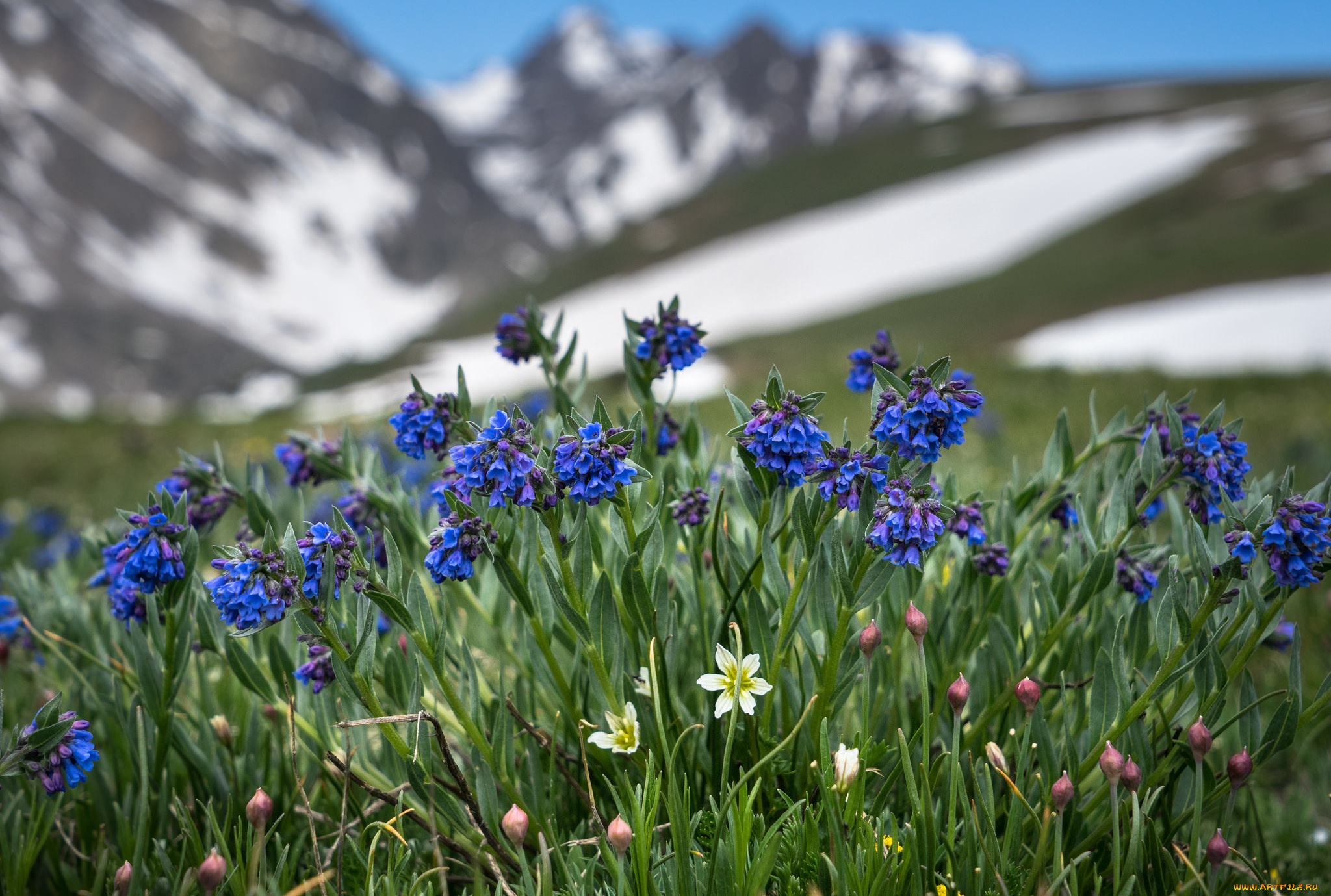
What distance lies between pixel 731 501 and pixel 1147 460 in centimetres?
109

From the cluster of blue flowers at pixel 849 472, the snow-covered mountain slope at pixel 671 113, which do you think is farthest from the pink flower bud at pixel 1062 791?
the snow-covered mountain slope at pixel 671 113

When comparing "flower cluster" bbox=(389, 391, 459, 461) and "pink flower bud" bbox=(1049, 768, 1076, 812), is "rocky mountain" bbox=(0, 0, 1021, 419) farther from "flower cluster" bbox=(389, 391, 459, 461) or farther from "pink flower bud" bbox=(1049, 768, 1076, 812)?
"pink flower bud" bbox=(1049, 768, 1076, 812)

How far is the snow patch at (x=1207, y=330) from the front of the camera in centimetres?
1369

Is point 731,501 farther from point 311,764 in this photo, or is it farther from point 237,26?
point 237,26

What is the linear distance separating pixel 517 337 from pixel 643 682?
34.5 inches

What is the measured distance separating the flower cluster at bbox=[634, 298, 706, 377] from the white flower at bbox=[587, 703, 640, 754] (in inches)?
28.9

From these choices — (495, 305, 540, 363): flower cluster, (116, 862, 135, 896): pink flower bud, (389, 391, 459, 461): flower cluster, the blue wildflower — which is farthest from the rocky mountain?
(116, 862, 135, 896): pink flower bud

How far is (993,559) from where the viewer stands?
1727mm

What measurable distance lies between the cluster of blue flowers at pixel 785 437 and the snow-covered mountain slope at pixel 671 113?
117m

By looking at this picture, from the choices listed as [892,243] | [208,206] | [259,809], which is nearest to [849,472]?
[259,809]

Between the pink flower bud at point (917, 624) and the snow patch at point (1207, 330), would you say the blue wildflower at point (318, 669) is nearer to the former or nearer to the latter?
the pink flower bud at point (917, 624)

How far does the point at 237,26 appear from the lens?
4427 inches

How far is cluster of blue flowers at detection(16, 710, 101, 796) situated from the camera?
144 cm

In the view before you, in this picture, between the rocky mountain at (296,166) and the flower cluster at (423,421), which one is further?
the rocky mountain at (296,166)
